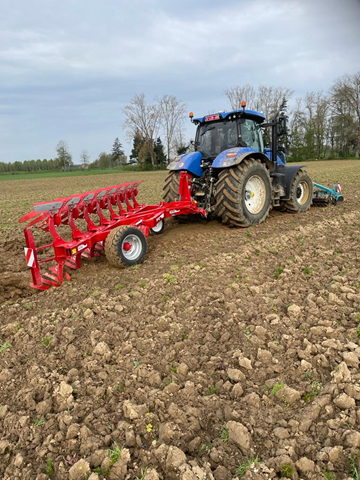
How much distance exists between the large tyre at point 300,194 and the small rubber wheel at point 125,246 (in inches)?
159

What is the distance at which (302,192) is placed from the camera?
7.79 metres

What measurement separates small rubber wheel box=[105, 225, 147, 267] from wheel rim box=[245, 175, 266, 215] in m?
2.56

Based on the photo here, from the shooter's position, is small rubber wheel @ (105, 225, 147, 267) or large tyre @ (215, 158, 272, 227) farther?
large tyre @ (215, 158, 272, 227)

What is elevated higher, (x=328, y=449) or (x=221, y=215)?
(x=221, y=215)

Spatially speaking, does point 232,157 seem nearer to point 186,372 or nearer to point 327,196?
point 327,196

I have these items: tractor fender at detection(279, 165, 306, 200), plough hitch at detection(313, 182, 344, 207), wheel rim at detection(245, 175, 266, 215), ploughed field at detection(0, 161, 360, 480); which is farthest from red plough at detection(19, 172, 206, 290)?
plough hitch at detection(313, 182, 344, 207)

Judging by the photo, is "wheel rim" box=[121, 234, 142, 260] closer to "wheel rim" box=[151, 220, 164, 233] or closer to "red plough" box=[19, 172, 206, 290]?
"red plough" box=[19, 172, 206, 290]

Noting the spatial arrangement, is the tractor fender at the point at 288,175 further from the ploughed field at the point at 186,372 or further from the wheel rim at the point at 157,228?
the ploughed field at the point at 186,372

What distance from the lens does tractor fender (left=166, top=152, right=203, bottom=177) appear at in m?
6.24

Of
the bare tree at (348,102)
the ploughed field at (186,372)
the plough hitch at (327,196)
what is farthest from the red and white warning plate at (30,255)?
the bare tree at (348,102)

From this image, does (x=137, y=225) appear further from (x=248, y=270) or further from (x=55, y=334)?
(x=55, y=334)

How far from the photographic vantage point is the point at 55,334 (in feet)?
10.1

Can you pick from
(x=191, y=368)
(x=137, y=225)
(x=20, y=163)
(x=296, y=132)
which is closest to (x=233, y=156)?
(x=137, y=225)

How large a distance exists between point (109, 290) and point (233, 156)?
125 inches
